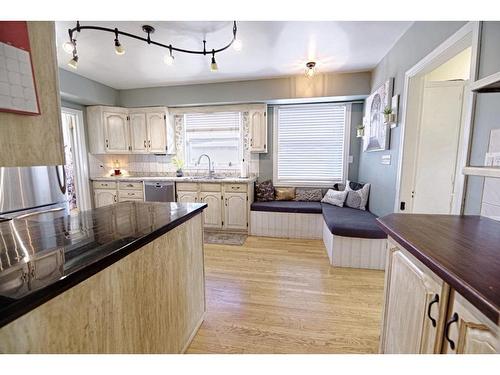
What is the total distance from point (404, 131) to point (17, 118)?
279cm

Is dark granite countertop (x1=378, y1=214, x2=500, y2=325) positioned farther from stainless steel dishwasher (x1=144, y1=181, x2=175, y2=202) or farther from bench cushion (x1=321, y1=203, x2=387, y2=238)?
stainless steel dishwasher (x1=144, y1=181, x2=175, y2=202)

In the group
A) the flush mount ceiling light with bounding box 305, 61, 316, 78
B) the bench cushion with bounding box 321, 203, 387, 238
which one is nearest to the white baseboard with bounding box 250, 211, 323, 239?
the bench cushion with bounding box 321, 203, 387, 238

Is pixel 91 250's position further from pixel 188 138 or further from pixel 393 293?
pixel 188 138

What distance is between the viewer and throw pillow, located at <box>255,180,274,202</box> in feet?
13.3

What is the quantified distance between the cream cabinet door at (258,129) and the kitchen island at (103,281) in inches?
98.9

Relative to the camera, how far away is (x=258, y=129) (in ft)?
13.0

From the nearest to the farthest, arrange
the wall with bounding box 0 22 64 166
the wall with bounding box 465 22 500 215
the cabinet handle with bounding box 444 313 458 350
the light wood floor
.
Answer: the cabinet handle with bounding box 444 313 458 350, the wall with bounding box 0 22 64 166, the wall with bounding box 465 22 500 215, the light wood floor

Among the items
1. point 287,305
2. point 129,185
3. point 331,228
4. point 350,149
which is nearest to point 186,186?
point 129,185

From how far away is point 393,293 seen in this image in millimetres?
1174

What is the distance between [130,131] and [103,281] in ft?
13.2

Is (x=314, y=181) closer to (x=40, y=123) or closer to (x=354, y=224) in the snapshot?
(x=354, y=224)

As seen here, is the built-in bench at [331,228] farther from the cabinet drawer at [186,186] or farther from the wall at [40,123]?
the wall at [40,123]

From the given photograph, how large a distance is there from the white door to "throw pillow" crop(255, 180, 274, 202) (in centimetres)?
220
